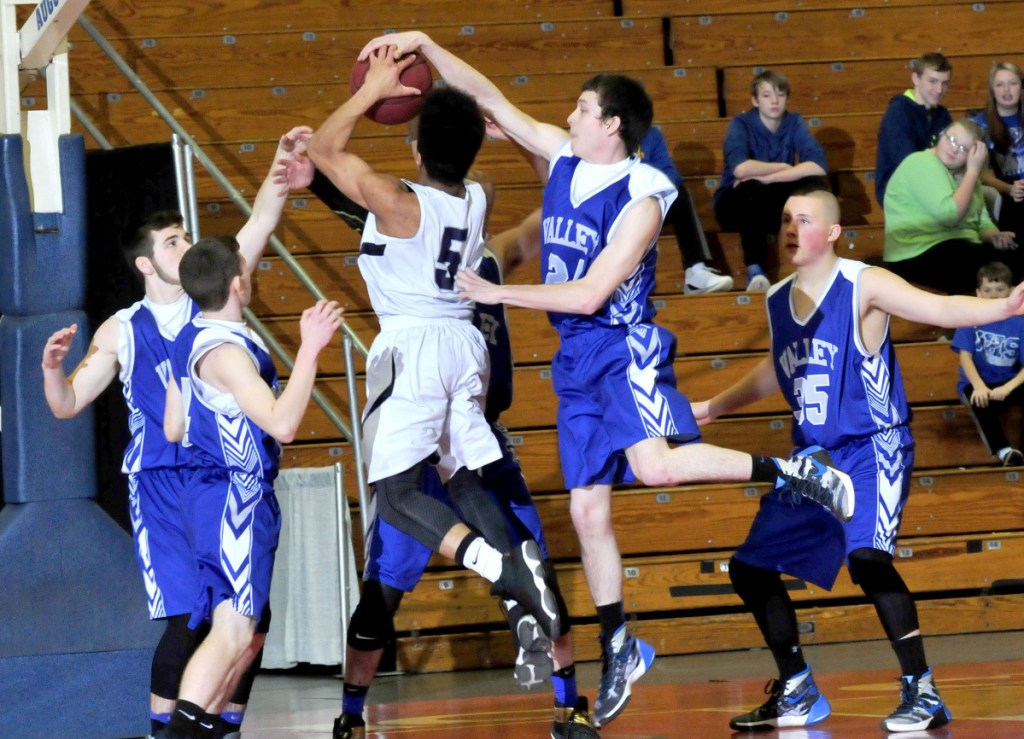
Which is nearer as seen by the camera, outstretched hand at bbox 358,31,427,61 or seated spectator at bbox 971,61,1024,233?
outstretched hand at bbox 358,31,427,61

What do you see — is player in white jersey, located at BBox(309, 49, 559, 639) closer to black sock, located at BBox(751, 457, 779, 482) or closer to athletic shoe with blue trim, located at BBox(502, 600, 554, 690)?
athletic shoe with blue trim, located at BBox(502, 600, 554, 690)

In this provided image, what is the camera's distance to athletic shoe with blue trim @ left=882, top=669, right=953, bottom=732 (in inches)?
154

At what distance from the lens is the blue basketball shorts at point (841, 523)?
13.7 feet

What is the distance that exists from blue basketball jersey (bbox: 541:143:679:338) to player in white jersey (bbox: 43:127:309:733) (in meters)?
0.86

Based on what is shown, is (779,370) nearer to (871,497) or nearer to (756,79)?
(871,497)

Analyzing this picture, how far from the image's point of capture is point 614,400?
4152 mm

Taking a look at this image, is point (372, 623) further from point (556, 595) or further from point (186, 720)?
point (186, 720)

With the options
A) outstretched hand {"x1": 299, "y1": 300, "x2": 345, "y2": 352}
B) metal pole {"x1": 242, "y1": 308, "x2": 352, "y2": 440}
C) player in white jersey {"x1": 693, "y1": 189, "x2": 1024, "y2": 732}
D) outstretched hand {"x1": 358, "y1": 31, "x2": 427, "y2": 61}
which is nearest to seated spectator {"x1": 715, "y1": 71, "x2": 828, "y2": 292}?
metal pole {"x1": 242, "y1": 308, "x2": 352, "y2": 440}

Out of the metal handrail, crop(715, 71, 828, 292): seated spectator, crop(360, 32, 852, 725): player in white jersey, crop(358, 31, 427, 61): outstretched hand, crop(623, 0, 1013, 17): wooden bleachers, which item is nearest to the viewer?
crop(360, 32, 852, 725): player in white jersey

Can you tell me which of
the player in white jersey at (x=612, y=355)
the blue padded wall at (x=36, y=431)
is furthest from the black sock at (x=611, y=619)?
the blue padded wall at (x=36, y=431)

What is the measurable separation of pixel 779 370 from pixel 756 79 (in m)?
3.98

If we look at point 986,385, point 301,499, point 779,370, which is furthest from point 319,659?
point 986,385

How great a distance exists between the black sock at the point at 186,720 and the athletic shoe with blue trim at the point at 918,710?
190 cm

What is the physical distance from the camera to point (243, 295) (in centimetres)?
389
